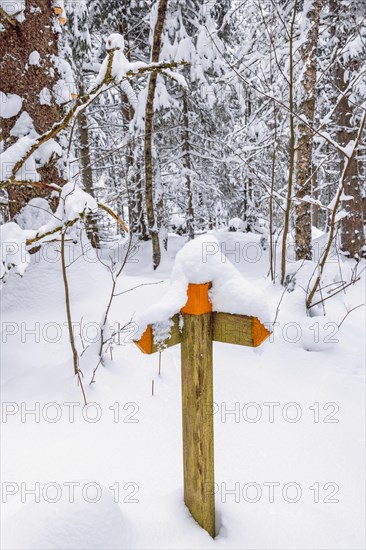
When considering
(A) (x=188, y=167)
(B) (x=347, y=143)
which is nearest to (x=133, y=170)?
(A) (x=188, y=167)

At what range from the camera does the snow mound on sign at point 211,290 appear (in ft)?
5.73

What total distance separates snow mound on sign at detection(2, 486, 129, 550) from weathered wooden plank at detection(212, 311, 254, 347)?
988mm

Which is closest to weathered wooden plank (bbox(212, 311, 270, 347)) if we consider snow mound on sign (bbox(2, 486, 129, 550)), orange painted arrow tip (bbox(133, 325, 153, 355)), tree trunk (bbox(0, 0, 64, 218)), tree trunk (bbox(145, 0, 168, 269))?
orange painted arrow tip (bbox(133, 325, 153, 355))

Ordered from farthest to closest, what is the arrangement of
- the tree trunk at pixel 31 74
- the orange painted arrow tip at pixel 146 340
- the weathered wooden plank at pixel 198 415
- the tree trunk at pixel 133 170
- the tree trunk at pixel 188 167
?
the tree trunk at pixel 188 167 → the tree trunk at pixel 133 170 → the tree trunk at pixel 31 74 → the weathered wooden plank at pixel 198 415 → the orange painted arrow tip at pixel 146 340

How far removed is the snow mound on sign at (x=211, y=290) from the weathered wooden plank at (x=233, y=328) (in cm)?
4

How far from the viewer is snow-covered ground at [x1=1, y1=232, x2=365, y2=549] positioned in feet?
6.70

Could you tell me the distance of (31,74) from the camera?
4.47 m

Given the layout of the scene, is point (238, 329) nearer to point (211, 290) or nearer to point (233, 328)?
point (233, 328)

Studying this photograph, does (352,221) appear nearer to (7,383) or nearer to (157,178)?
(157,178)

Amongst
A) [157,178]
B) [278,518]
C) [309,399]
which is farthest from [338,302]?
[157,178]

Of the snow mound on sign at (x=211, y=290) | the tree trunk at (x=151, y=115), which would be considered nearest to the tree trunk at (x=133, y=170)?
the tree trunk at (x=151, y=115)

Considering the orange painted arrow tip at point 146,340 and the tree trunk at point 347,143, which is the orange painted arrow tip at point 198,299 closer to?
the orange painted arrow tip at point 146,340

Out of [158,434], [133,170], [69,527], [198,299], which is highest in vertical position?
[133,170]

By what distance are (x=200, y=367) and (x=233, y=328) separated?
0.90ft
